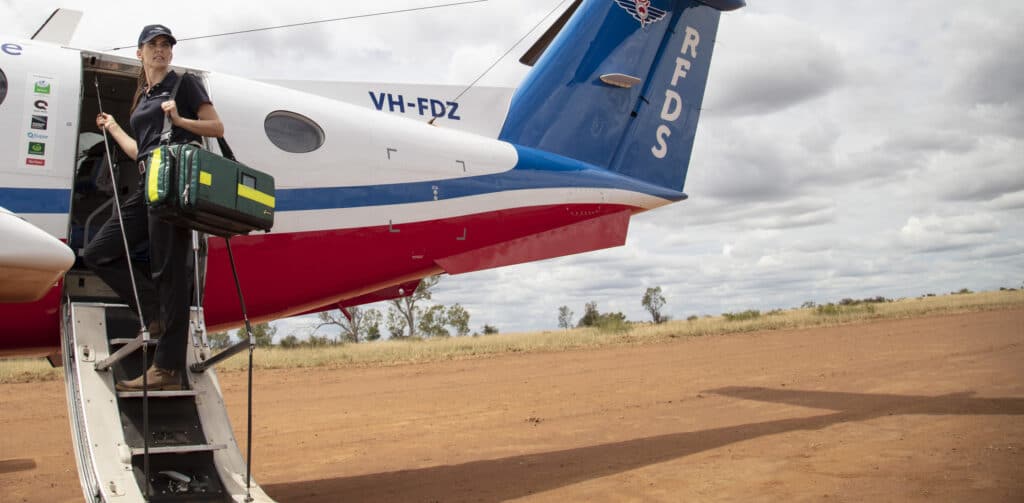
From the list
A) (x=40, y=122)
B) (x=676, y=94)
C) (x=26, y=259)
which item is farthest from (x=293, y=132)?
(x=676, y=94)

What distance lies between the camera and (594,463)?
758 cm

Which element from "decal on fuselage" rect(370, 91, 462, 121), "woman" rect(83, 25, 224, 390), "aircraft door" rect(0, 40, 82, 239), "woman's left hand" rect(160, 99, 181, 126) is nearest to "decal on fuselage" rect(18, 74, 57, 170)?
"aircraft door" rect(0, 40, 82, 239)

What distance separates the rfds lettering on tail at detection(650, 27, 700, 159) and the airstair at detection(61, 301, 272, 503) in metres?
6.71

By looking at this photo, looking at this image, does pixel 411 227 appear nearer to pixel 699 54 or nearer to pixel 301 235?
pixel 301 235

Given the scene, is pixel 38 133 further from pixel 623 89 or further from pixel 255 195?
pixel 623 89

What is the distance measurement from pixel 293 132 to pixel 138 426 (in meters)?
3.01

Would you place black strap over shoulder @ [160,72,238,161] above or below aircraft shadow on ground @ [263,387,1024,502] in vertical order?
above

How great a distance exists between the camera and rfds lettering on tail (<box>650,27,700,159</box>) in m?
10.0

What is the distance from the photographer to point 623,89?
386 inches

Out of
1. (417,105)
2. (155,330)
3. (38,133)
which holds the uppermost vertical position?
(417,105)

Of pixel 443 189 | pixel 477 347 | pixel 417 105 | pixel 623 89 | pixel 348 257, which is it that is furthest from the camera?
pixel 477 347

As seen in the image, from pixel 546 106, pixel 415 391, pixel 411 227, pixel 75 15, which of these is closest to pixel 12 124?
pixel 75 15

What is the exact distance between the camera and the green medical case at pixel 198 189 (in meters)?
4.13

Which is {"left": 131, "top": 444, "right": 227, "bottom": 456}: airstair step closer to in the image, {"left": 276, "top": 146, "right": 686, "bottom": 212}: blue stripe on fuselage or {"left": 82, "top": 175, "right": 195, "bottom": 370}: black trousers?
{"left": 82, "top": 175, "right": 195, "bottom": 370}: black trousers
